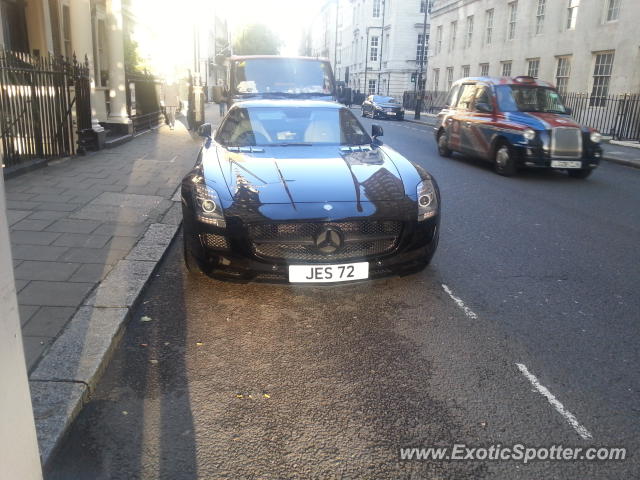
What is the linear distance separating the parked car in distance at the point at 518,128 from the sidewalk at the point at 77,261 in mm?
6214

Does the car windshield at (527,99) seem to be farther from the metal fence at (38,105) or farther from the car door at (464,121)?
the metal fence at (38,105)

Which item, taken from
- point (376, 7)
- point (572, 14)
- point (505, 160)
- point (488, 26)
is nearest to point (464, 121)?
point (505, 160)

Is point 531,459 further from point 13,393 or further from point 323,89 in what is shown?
point 323,89

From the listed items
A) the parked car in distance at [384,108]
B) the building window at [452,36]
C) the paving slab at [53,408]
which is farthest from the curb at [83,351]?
the building window at [452,36]

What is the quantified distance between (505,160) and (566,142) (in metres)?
1.12

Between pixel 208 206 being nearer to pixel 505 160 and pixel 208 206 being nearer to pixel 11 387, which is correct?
pixel 11 387

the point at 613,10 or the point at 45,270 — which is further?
the point at 613,10

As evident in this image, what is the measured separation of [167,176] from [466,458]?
7694mm

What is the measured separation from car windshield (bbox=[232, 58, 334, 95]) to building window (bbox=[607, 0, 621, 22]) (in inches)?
661

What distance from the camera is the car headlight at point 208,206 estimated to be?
3.80 metres

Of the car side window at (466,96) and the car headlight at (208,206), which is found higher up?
the car side window at (466,96)

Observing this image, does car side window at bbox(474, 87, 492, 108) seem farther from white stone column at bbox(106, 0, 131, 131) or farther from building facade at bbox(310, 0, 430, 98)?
building facade at bbox(310, 0, 430, 98)

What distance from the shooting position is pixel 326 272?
375 cm

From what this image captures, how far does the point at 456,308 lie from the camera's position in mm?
4039
